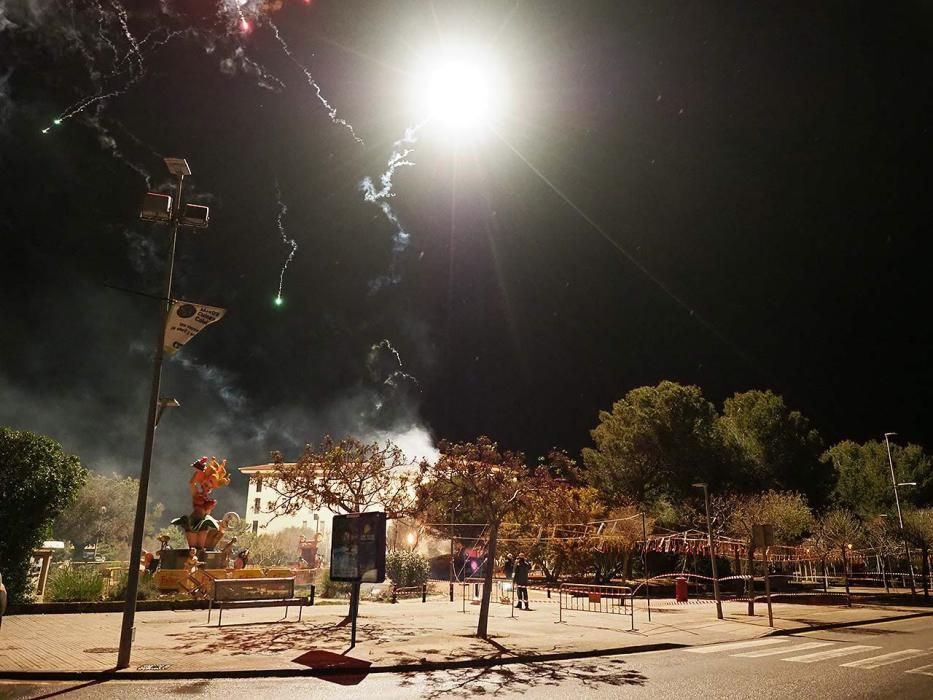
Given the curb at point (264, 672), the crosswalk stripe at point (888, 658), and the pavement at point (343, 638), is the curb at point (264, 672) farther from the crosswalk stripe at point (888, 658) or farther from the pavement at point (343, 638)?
the crosswalk stripe at point (888, 658)

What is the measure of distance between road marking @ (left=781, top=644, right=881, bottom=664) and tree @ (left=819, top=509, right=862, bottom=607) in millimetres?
14078

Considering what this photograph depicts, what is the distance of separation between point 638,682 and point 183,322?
9.46 m

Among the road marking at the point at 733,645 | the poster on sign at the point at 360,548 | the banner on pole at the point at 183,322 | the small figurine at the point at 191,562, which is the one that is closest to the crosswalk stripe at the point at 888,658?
the road marking at the point at 733,645

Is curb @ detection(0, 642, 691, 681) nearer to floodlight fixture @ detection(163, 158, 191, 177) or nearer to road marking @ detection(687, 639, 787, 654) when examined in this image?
road marking @ detection(687, 639, 787, 654)

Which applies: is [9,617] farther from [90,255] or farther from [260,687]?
[90,255]

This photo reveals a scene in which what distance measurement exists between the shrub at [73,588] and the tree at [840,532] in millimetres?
27770

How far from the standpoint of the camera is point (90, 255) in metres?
68.1

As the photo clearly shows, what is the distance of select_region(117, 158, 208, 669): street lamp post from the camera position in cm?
927

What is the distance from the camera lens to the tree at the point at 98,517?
A: 57438 millimetres

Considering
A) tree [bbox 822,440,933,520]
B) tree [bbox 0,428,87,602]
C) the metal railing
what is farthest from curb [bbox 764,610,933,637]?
tree [bbox 822,440,933,520]

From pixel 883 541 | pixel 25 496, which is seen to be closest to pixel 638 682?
pixel 25 496

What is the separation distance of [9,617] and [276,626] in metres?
6.95

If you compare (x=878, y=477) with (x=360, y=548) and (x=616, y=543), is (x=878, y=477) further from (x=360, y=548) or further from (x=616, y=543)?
(x=360, y=548)

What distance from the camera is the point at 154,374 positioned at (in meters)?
10.4
